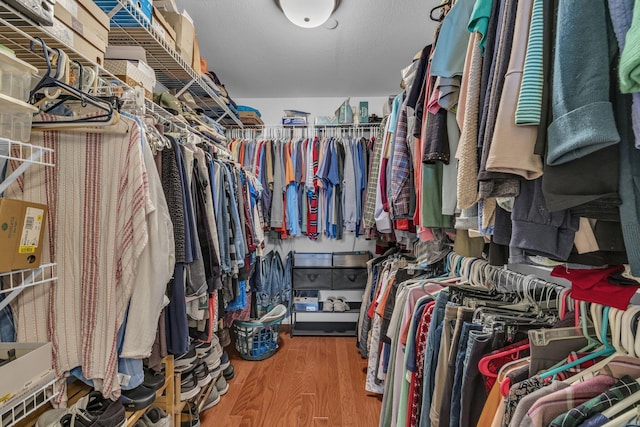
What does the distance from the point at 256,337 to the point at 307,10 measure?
7.72 feet

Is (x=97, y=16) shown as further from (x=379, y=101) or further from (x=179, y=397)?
(x=379, y=101)

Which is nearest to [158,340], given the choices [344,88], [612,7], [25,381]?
[25,381]

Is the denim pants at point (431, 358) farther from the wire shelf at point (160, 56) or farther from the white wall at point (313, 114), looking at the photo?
the white wall at point (313, 114)

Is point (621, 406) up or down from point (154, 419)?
up

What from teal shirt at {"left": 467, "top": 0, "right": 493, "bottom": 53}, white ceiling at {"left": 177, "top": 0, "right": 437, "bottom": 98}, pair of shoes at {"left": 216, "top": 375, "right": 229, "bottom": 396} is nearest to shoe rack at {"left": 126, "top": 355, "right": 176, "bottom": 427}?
pair of shoes at {"left": 216, "top": 375, "right": 229, "bottom": 396}

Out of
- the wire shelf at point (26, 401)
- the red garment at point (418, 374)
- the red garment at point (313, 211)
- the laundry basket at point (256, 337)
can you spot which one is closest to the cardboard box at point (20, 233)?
the wire shelf at point (26, 401)

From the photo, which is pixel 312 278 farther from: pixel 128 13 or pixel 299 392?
pixel 128 13

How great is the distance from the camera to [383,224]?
1815 mm

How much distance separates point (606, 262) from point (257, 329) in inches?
96.1

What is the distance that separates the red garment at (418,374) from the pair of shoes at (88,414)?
971mm

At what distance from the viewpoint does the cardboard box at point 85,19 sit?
3.26ft

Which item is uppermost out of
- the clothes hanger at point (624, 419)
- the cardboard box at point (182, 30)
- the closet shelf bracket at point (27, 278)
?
the cardboard box at point (182, 30)

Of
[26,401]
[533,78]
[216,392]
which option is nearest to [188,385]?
[216,392]

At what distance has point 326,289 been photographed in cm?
323
